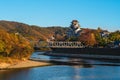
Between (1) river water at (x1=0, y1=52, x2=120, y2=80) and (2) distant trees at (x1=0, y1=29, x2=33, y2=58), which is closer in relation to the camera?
(1) river water at (x1=0, y1=52, x2=120, y2=80)

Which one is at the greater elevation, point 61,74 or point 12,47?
point 12,47

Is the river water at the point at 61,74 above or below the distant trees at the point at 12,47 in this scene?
below

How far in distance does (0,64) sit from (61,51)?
11295 centimetres

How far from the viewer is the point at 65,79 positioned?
182ft

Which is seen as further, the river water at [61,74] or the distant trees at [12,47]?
the distant trees at [12,47]

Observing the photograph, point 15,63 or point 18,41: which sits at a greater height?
point 18,41

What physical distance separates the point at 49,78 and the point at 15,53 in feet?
102

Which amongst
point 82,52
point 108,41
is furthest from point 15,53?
point 108,41

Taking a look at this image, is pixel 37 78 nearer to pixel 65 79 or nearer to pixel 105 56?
pixel 65 79

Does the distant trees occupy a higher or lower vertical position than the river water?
higher

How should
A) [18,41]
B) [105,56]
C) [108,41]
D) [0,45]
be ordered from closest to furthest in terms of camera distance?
[0,45] < [18,41] < [105,56] < [108,41]

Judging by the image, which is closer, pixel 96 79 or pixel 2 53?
pixel 96 79

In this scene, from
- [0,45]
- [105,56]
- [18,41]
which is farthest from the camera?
[105,56]

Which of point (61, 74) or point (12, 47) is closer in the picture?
point (61, 74)
